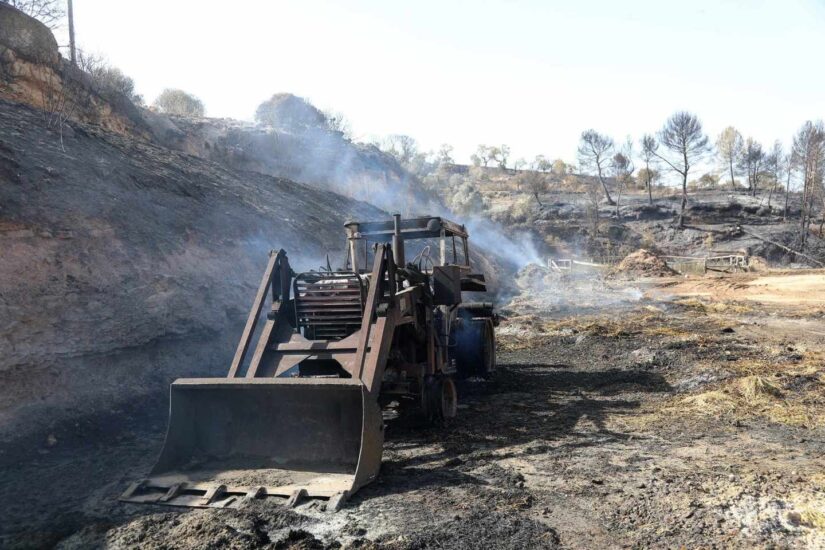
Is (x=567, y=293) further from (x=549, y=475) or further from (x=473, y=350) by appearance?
(x=549, y=475)

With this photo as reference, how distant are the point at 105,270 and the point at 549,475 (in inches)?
278

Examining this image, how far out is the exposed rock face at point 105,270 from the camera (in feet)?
24.2

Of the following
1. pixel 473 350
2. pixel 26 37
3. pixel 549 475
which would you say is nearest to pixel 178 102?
pixel 26 37

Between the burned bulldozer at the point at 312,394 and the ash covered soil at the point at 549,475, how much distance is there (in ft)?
1.18

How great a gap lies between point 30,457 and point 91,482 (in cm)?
123

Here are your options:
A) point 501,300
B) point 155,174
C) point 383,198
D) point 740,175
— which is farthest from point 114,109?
point 740,175

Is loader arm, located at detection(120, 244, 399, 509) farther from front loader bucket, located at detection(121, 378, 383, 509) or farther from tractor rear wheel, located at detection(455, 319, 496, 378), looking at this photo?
tractor rear wheel, located at detection(455, 319, 496, 378)

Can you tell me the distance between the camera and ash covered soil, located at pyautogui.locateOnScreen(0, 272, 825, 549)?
414 centimetres

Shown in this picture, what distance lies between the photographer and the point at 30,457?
621 centimetres

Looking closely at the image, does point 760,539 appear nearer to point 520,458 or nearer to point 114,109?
point 520,458

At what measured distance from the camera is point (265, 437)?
18.7 feet

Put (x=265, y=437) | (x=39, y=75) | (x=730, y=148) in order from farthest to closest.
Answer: (x=730, y=148) → (x=39, y=75) → (x=265, y=437)

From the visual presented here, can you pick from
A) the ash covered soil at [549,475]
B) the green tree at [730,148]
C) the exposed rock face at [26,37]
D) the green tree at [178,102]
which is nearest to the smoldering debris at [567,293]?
the ash covered soil at [549,475]

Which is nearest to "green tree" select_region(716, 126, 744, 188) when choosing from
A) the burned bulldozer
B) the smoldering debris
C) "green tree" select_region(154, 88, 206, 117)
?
the smoldering debris
